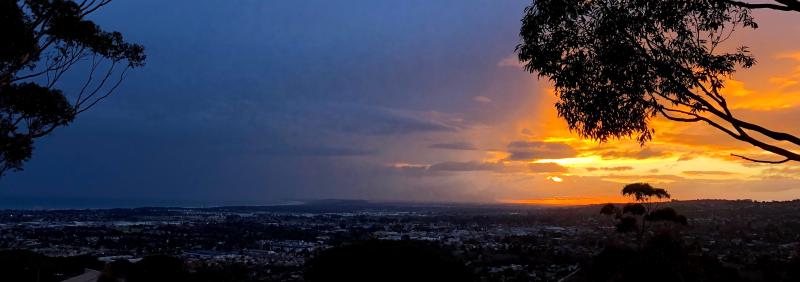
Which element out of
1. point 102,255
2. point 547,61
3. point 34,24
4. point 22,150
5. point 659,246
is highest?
point 34,24

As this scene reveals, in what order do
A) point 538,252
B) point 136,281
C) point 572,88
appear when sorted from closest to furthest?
point 572,88, point 136,281, point 538,252

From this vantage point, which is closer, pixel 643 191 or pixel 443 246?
pixel 643 191

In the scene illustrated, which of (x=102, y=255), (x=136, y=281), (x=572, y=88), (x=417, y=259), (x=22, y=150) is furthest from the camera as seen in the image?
(x=102, y=255)

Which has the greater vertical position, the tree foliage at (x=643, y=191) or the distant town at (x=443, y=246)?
the tree foliage at (x=643, y=191)

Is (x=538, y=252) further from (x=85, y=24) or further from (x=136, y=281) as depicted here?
(x=85, y=24)

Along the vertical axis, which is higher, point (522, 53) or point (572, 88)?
point (522, 53)

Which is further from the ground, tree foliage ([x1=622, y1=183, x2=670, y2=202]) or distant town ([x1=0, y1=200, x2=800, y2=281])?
tree foliage ([x1=622, y1=183, x2=670, y2=202])

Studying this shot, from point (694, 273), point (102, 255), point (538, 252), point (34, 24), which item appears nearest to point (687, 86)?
point (694, 273)

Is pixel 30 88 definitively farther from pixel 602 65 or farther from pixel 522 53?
pixel 602 65

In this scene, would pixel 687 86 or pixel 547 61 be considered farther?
pixel 547 61
